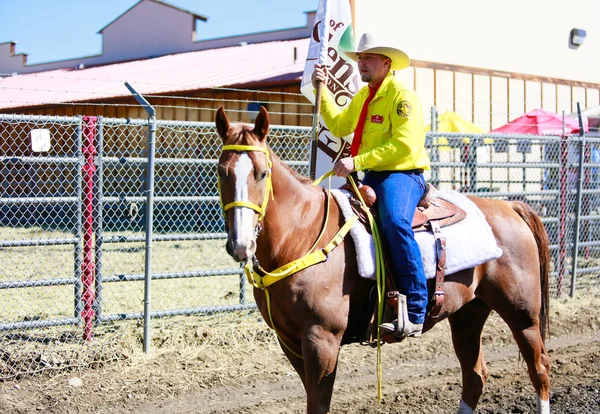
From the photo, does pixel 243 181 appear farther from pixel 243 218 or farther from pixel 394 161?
pixel 394 161

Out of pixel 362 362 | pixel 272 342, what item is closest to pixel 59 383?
pixel 272 342

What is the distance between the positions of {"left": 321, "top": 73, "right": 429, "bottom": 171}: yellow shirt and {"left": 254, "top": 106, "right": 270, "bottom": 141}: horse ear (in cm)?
69

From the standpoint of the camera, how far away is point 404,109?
4250 mm

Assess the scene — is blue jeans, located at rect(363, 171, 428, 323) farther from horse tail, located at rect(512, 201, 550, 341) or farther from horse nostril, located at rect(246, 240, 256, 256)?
horse tail, located at rect(512, 201, 550, 341)

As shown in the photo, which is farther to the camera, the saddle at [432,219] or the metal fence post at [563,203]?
the metal fence post at [563,203]

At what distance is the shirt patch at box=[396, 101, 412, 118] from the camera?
4.24m

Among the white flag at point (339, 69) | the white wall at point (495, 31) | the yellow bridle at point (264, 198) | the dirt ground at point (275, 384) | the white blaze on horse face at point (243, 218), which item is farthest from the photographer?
Answer: the white wall at point (495, 31)

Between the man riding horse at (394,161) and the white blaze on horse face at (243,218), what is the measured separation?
0.79 m

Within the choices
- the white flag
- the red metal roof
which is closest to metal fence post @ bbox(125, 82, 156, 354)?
the white flag

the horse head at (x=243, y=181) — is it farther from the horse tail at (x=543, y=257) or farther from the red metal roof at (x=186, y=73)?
the red metal roof at (x=186, y=73)

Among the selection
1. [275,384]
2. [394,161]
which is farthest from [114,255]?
[394,161]

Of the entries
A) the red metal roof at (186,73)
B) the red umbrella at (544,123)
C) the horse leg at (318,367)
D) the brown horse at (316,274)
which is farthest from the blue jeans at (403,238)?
the red metal roof at (186,73)

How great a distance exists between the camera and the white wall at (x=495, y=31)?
15.3m

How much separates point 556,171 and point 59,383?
795 centimetres
